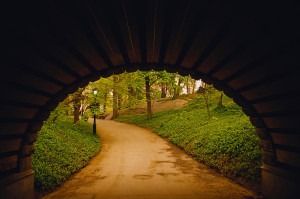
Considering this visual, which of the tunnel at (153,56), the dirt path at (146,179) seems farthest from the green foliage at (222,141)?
the tunnel at (153,56)

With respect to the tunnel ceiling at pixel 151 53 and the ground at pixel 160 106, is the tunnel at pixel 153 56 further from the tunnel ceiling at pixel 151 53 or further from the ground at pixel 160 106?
the ground at pixel 160 106

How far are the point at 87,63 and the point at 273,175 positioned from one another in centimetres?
630

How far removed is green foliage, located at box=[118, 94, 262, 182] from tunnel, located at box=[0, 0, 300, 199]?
8.41ft

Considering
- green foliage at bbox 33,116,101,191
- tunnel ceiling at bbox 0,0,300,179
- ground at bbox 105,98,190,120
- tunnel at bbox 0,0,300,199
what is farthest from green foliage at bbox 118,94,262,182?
ground at bbox 105,98,190,120

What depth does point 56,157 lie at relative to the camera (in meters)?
11.5

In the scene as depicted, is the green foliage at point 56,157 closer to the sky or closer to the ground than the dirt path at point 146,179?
closer to the sky

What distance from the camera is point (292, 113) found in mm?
5582

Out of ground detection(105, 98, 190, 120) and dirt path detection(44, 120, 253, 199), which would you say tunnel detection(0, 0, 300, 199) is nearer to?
dirt path detection(44, 120, 253, 199)

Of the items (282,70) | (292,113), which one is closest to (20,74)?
(282,70)

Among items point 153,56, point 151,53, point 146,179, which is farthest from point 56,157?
point 151,53

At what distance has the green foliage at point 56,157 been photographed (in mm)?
9430

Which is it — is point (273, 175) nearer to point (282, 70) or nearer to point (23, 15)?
point (282, 70)

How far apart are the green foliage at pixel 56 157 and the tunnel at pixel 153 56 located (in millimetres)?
1746

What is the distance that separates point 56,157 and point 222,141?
8.71 metres
